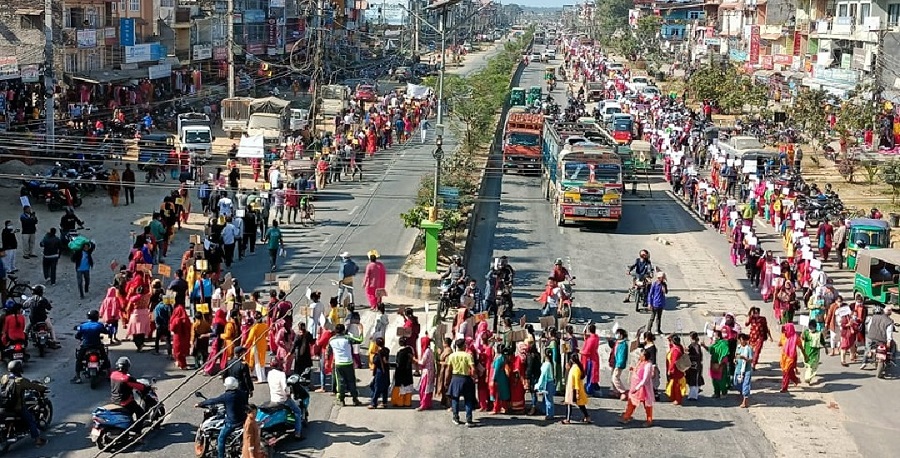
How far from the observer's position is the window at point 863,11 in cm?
5912

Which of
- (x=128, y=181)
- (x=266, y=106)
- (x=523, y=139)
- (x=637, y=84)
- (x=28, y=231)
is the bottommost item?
(x=28, y=231)

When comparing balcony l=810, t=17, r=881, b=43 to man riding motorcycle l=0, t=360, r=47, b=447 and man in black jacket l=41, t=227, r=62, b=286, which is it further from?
man riding motorcycle l=0, t=360, r=47, b=447

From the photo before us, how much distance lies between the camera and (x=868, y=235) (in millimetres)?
28297

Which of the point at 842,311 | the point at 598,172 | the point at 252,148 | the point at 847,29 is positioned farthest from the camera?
the point at 847,29

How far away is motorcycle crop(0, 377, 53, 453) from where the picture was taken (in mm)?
14836

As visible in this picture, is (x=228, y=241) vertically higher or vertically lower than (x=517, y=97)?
lower

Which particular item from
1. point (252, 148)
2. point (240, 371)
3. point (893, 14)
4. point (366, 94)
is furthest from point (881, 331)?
point (366, 94)

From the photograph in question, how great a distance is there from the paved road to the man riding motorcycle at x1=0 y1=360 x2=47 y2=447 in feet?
0.76

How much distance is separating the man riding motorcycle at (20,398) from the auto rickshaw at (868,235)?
66.6 ft

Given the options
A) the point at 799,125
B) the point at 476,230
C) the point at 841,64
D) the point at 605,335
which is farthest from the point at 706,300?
the point at 841,64

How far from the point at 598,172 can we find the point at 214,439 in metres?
19.5

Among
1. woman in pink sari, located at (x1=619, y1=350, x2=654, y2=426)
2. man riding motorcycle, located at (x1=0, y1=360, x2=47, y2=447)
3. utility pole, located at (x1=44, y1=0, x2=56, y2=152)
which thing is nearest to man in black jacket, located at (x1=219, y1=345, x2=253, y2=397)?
man riding motorcycle, located at (x1=0, y1=360, x2=47, y2=447)

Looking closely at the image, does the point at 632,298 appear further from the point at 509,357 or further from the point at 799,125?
the point at 799,125

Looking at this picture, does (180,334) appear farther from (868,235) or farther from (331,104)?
(331,104)
